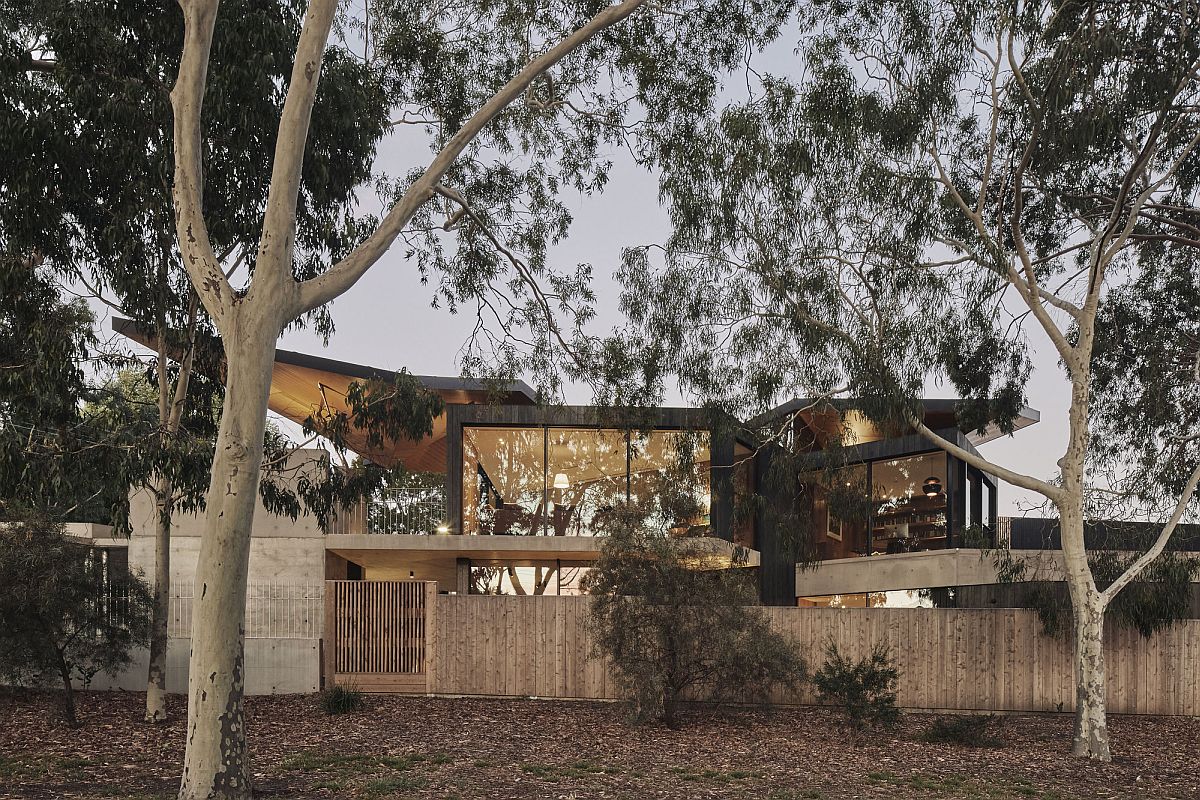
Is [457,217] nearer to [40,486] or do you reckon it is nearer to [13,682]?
[40,486]

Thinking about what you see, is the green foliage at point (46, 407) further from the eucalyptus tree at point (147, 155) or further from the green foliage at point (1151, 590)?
the green foliage at point (1151, 590)

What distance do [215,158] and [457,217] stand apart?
295cm

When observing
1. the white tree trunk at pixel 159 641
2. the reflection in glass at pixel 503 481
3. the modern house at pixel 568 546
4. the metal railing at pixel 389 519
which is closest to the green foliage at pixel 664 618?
the modern house at pixel 568 546

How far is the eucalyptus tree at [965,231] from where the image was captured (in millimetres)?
12609

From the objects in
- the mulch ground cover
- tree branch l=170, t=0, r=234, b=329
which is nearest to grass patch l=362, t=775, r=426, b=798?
the mulch ground cover

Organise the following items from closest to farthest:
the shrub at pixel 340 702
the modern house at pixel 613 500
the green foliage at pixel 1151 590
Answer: the shrub at pixel 340 702, the green foliage at pixel 1151 590, the modern house at pixel 613 500

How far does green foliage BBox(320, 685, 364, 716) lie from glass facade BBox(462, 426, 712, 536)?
596cm

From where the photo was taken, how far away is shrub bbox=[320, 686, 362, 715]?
14188 millimetres

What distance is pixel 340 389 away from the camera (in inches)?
837

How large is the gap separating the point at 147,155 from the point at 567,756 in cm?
839

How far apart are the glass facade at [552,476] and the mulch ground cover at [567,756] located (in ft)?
16.9

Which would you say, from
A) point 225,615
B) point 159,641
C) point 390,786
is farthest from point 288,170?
point 159,641

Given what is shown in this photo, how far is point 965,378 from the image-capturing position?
1555 centimetres

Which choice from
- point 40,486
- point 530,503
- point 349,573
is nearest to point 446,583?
point 349,573
